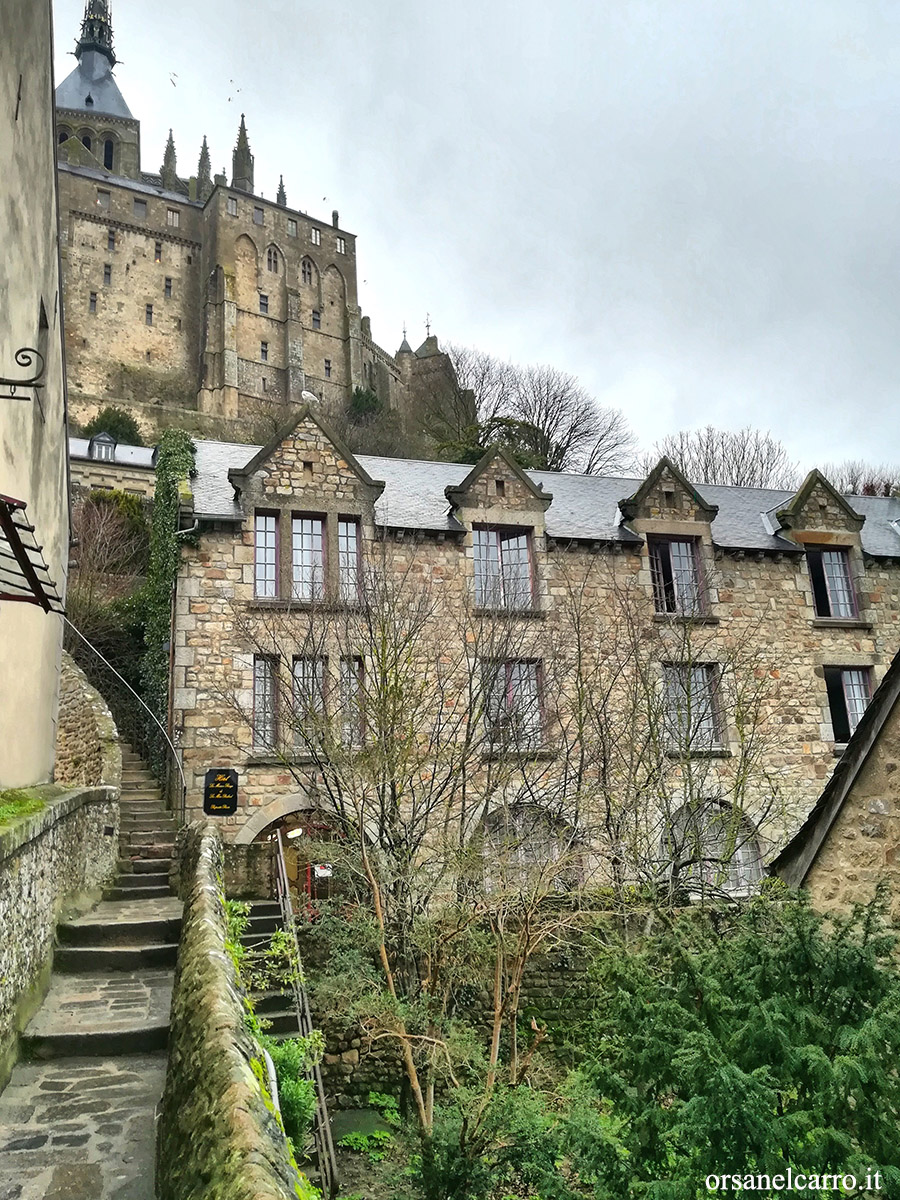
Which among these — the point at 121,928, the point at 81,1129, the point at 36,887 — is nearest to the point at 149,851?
the point at 121,928

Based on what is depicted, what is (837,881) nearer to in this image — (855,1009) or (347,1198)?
(855,1009)

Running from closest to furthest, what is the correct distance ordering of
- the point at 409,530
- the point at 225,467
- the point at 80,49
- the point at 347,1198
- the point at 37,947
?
1. the point at 37,947
2. the point at 347,1198
3. the point at 409,530
4. the point at 225,467
5. the point at 80,49

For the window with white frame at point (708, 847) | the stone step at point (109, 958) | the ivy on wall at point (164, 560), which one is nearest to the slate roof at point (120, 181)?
the ivy on wall at point (164, 560)

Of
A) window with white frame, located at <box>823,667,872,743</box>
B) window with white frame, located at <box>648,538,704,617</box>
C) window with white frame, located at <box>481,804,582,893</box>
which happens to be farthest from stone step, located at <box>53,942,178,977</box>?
window with white frame, located at <box>823,667,872,743</box>

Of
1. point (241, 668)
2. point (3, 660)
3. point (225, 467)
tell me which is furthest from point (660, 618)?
point (3, 660)

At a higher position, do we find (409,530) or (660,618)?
(409,530)

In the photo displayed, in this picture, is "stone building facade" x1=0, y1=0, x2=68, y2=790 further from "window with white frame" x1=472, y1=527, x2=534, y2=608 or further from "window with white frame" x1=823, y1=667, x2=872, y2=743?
"window with white frame" x1=823, y1=667, x2=872, y2=743

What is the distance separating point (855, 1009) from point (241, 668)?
33.5 ft

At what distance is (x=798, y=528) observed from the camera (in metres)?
16.5

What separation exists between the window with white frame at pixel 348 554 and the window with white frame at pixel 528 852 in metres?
4.20

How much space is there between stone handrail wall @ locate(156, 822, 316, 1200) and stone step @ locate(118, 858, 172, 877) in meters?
6.47

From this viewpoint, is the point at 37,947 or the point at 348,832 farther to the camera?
the point at 348,832

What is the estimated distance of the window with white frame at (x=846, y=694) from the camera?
1588 cm

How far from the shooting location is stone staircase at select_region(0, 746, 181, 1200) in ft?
13.3
